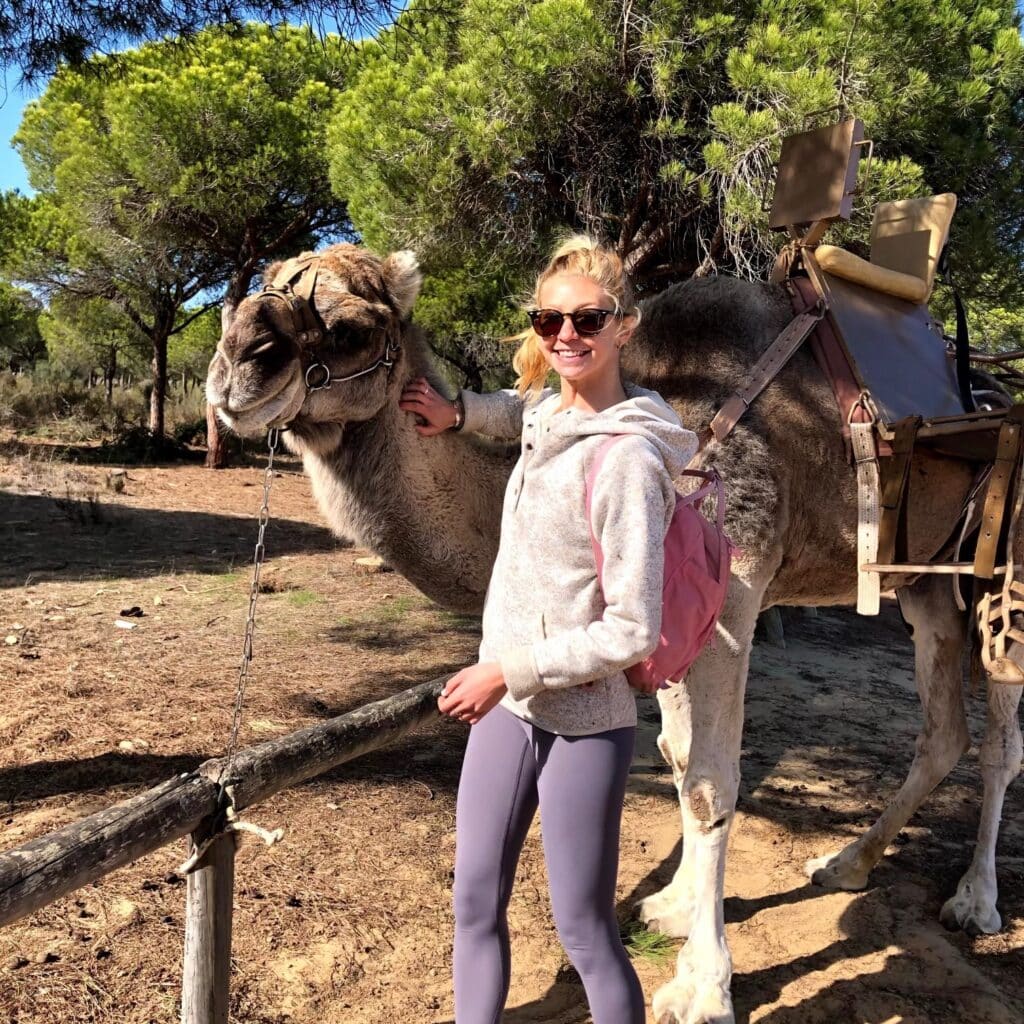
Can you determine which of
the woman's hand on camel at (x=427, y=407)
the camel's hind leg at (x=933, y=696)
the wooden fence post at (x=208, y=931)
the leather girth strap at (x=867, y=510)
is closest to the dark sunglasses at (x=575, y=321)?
the woman's hand on camel at (x=427, y=407)

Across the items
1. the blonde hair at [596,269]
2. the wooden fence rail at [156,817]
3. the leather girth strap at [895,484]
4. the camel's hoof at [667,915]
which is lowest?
the camel's hoof at [667,915]

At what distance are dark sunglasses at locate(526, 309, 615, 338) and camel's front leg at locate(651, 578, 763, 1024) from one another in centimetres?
146

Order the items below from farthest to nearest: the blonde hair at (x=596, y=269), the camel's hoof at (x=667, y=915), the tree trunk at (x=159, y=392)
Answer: the tree trunk at (x=159, y=392) → the camel's hoof at (x=667, y=915) → the blonde hair at (x=596, y=269)

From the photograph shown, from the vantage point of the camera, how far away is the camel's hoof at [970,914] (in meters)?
3.48

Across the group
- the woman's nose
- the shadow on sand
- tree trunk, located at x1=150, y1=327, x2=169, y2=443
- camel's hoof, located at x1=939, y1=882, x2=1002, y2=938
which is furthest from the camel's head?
tree trunk, located at x1=150, y1=327, x2=169, y2=443

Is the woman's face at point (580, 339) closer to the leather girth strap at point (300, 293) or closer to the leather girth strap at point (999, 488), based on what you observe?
the leather girth strap at point (300, 293)

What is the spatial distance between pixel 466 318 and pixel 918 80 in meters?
9.49

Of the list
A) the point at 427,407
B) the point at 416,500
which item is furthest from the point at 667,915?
the point at 427,407

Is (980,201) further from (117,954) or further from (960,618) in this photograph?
(117,954)

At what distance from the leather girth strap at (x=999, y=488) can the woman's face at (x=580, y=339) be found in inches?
82.3

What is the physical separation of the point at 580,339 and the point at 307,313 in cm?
108

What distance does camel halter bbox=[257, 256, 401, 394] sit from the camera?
2.59m

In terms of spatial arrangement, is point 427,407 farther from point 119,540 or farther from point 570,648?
point 119,540

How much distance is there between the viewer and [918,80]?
7.52 m
